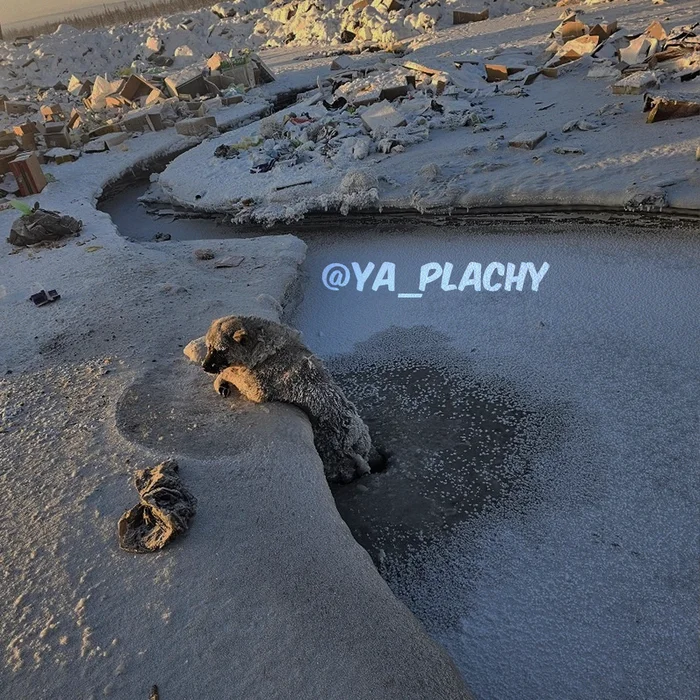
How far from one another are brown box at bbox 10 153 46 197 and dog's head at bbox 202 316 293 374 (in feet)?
24.9

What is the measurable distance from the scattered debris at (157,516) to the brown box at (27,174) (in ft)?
27.9

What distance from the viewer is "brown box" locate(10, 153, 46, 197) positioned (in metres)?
9.63

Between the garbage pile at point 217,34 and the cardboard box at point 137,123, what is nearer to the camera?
the cardboard box at point 137,123

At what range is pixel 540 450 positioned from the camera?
400 centimetres

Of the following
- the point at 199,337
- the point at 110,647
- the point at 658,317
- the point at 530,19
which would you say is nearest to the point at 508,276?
the point at 658,317

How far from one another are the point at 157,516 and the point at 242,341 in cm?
137

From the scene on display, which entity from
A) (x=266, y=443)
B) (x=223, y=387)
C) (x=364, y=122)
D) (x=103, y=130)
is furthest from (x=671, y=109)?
(x=103, y=130)

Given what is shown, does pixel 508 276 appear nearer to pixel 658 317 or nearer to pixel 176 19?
pixel 658 317

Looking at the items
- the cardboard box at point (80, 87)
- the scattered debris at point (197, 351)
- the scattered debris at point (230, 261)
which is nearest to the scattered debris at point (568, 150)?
the scattered debris at point (230, 261)

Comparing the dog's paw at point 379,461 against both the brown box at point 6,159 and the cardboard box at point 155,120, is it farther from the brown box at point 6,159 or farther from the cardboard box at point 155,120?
the cardboard box at point 155,120

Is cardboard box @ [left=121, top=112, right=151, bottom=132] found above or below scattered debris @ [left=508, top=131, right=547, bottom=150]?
below

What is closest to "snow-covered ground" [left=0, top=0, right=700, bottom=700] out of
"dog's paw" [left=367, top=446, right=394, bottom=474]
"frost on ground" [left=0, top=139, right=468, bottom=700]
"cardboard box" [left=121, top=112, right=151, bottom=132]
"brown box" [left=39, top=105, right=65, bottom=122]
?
"frost on ground" [left=0, top=139, right=468, bottom=700]

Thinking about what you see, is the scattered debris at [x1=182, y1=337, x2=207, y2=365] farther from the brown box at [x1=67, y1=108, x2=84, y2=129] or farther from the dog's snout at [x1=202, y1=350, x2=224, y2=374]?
the brown box at [x1=67, y1=108, x2=84, y2=129]

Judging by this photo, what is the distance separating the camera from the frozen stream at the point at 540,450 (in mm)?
2904
